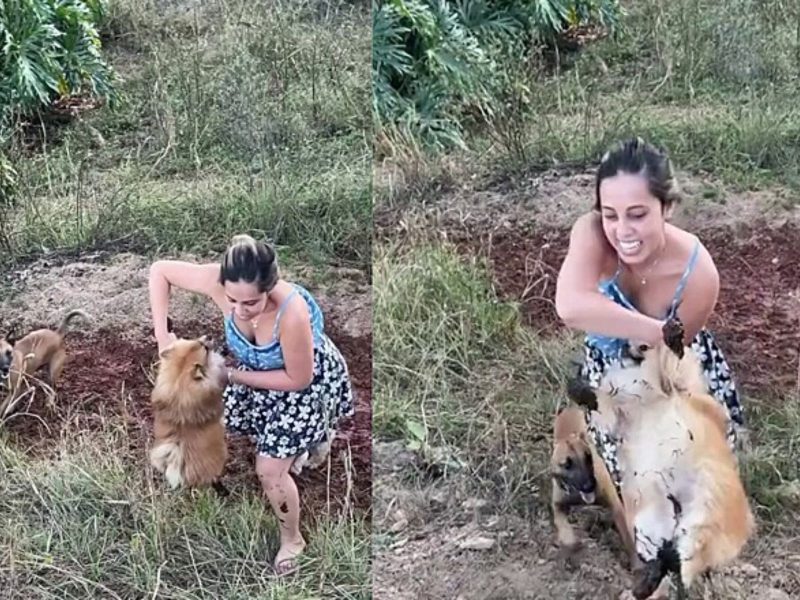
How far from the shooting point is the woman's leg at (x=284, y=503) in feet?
6.80

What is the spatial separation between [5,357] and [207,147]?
51 centimetres

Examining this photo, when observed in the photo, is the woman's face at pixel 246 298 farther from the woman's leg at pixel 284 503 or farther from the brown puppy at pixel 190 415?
the woman's leg at pixel 284 503

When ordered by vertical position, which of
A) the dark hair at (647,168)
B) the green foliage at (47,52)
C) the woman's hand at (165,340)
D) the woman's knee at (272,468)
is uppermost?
the green foliage at (47,52)

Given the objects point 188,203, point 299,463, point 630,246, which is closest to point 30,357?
point 188,203

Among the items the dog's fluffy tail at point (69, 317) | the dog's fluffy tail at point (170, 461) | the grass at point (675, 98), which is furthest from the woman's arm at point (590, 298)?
the dog's fluffy tail at point (69, 317)

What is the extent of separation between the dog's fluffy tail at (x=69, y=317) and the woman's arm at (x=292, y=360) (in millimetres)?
286

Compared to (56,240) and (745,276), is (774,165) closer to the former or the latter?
(745,276)

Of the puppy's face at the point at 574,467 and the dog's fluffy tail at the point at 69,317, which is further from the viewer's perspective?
the dog's fluffy tail at the point at 69,317

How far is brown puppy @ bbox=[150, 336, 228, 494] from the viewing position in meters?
2.07

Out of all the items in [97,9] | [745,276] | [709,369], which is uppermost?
[97,9]

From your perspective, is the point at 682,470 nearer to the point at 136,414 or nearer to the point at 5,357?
the point at 136,414

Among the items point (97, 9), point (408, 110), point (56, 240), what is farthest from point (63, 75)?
point (408, 110)

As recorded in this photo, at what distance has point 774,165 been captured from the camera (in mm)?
1964

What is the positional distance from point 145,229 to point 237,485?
0.48 m
